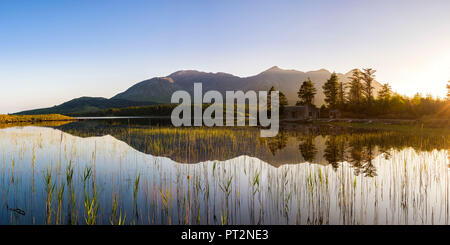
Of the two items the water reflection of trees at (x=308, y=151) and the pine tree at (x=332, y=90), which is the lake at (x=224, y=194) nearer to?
the water reflection of trees at (x=308, y=151)

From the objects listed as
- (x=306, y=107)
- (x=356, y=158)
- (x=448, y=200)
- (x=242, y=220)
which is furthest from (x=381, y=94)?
(x=242, y=220)

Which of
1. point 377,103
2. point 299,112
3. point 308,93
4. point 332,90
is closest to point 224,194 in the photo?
point 377,103

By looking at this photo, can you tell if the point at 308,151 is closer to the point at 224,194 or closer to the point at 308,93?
the point at 224,194

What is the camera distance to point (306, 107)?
Answer: 74.8m

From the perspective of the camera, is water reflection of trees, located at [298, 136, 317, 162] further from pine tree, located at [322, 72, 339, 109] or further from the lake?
pine tree, located at [322, 72, 339, 109]

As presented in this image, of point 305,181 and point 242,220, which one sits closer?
point 242,220

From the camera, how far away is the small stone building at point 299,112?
74.4 meters

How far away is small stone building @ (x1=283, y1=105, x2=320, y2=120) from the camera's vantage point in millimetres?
74438

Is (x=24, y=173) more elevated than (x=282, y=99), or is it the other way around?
(x=282, y=99)

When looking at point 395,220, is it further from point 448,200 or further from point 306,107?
point 306,107

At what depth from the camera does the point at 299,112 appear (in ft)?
246

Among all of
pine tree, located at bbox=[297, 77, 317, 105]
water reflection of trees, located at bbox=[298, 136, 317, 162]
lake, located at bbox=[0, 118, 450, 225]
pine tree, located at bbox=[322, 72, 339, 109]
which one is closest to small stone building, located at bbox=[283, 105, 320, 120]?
pine tree, located at bbox=[322, 72, 339, 109]

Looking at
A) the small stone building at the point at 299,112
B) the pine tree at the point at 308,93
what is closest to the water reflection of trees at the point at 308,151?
the small stone building at the point at 299,112
